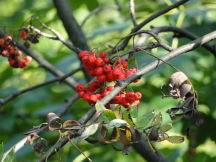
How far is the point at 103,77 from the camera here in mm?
1726

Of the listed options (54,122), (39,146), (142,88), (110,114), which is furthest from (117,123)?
(142,88)

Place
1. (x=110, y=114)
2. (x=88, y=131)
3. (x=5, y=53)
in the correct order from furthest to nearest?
(x=5, y=53) → (x=110, y=114) → (x=88, y=131)

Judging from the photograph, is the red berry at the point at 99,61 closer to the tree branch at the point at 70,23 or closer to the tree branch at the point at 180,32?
the tree branch at the point at 180,32

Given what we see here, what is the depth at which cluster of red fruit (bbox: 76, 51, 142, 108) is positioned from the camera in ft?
→ 5.53

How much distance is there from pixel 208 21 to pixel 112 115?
1996 millimetres

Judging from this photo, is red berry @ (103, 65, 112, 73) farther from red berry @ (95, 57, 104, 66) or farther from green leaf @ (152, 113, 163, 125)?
green leaf @ (152, 113, 163, 125)

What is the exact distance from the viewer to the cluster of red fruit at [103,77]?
5.53ft

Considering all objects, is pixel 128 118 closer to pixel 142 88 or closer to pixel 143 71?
pixel 143 71

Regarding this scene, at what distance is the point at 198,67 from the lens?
11.8 ft

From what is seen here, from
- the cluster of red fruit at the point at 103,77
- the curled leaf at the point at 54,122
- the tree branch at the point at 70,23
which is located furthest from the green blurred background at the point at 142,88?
the curled leaf at the point at 54,122

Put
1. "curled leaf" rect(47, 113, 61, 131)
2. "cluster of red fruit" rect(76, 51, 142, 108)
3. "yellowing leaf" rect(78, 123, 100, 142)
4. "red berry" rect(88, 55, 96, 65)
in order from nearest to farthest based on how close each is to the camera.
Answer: "yellowing leaf" rect(78, 123, 100, 142), "curled leaf" rect(47, 113, 61, 131), "cluster of red fruit" rect(76, 51, 142, 108), "red berry" rect(88, 55, 96, 65)

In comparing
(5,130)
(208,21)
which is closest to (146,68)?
(208,21)

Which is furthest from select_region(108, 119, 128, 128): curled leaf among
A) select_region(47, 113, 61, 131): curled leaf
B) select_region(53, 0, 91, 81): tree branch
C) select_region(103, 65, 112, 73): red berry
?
select_region(53, 0, 91, 81): tree branch

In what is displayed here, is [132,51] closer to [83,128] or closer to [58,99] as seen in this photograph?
[83,128]
